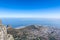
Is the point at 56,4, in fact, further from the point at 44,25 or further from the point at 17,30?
the point at 17,30

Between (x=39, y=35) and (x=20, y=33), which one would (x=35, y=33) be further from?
(x=20, y=33)

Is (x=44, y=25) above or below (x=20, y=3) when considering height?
below

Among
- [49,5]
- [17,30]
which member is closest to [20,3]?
[49,5]

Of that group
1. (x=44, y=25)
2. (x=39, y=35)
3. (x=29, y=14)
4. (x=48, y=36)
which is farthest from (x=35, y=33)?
(x=29, y=14)

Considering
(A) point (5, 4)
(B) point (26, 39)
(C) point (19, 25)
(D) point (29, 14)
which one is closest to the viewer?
(B) point (26, 39)

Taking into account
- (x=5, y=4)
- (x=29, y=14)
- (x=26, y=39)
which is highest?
(x=5, y=4)

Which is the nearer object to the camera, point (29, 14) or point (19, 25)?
point (19, 25)

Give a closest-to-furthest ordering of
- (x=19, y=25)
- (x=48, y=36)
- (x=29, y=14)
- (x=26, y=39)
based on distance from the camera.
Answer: (x=26, y=39), (x=48, y=36), (x=19, y=25), (x=29, y=14)
